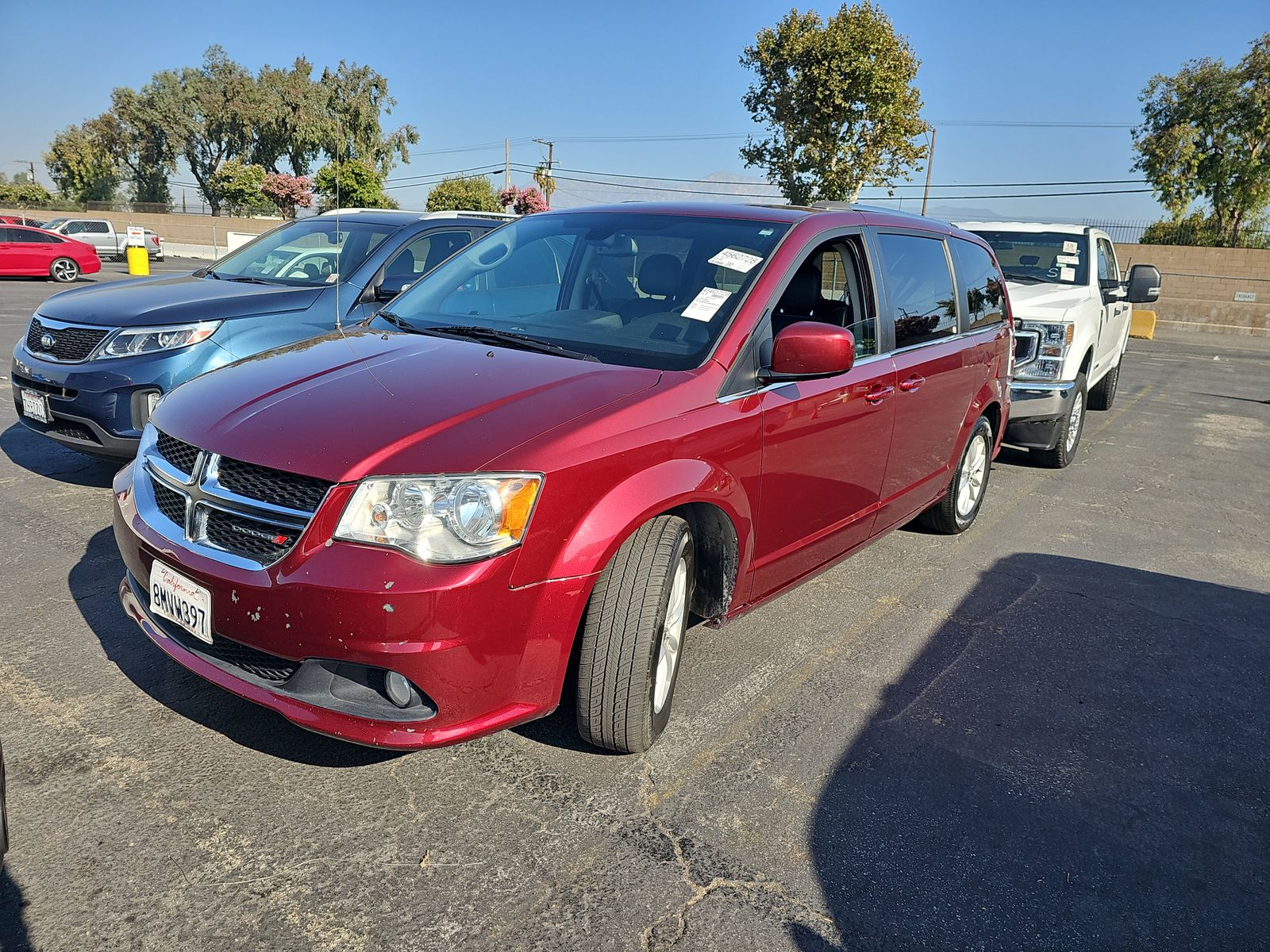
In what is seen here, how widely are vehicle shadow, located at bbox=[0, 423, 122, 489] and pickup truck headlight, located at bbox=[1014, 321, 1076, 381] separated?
259 inches

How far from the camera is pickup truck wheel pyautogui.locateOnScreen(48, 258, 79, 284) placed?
74.4ft

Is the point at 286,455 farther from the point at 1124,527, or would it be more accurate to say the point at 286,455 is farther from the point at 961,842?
the point at 1124,527

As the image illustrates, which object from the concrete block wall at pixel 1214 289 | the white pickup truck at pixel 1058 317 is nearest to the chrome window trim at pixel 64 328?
the white pickup truck at pixel 1058 317

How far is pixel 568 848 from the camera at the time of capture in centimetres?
257

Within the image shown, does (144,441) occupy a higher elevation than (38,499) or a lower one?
higher

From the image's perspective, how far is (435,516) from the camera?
2.46 m

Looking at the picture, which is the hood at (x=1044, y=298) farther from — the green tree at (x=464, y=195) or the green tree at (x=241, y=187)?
the green tree at (x=241, y=187)

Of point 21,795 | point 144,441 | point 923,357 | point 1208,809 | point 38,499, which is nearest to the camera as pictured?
point 21,795

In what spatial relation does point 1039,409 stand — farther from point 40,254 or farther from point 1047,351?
point 40,254

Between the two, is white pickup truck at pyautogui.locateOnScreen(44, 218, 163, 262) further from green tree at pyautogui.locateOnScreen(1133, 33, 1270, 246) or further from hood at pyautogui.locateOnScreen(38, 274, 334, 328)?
green tree at pyautogui.locateOnScreen(1133, 33, 1270, 246)

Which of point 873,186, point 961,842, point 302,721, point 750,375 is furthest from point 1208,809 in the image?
point 873,186

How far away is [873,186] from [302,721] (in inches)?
1179

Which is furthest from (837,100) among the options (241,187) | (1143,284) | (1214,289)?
(241,187)

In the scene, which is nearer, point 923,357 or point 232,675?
point 232,675
